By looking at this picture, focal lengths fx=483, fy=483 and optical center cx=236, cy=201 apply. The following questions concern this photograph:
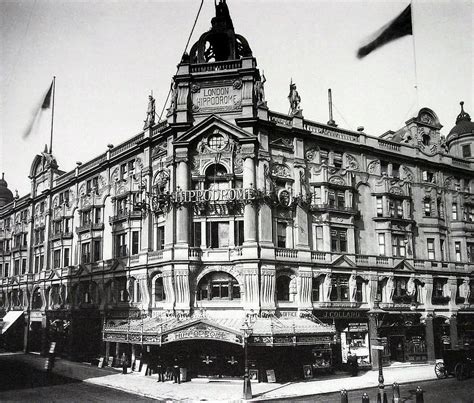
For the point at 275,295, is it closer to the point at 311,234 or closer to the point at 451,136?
the point at 311,234

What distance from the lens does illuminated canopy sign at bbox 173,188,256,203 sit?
32.2 metres

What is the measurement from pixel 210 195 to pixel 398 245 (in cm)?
1686

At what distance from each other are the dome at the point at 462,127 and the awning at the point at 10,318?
4955 cm

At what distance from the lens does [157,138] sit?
37.0 meters

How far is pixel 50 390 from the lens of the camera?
2658 cm

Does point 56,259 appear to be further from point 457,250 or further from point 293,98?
point 457,250

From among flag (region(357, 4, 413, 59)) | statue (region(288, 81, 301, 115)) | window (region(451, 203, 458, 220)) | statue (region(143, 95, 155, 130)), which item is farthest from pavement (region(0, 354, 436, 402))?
statue (region(288, 81, 301, 115))

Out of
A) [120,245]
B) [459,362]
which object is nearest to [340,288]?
[459,362]

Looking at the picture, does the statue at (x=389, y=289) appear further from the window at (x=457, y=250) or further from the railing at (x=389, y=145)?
the railing at (x=389, y=145)

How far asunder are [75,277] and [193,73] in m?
22.7

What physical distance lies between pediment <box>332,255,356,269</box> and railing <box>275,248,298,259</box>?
3647 millimetres

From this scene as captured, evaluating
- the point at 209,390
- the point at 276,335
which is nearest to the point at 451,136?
the point at 276,335

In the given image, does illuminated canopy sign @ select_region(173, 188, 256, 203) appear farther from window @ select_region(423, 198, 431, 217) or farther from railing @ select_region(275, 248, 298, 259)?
window @ select_region(423, 198, 431, 217)

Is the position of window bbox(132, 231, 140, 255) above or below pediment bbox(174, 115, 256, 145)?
below
